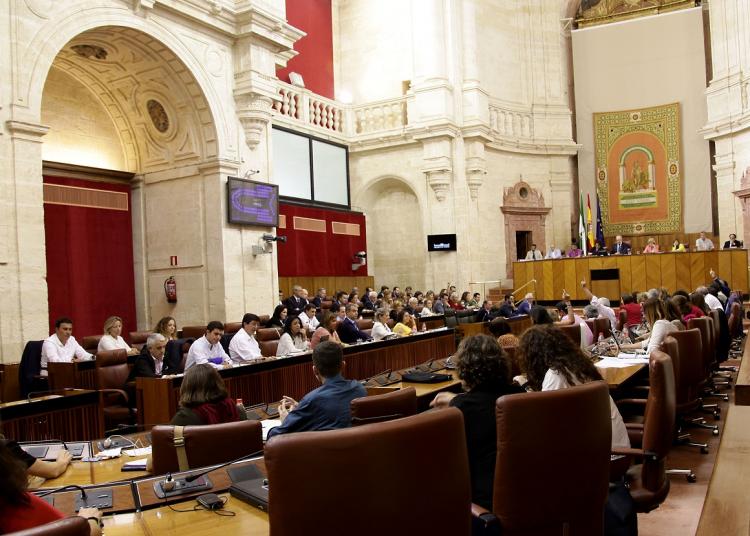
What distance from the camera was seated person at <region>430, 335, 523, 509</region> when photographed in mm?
2176

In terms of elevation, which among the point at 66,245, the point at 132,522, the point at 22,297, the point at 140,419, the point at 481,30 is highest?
the point at 481,30

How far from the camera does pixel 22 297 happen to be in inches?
296

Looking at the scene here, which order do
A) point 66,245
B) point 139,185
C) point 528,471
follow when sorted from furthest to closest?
point 139,185, point 66,245, point 528,471

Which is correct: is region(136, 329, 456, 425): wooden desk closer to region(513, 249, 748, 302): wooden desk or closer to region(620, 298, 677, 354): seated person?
region(620, 298, 677, 354): seated person

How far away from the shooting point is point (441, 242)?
53.0 feet

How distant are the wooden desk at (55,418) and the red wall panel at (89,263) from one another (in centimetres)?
633

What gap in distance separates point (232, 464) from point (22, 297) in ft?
20.4

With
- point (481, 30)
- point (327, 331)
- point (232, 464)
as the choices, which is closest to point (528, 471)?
point (232, 464)

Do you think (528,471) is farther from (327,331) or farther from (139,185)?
(139,185)

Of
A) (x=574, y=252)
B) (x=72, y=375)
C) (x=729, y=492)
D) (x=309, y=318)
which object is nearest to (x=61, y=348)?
(x=72, y=375)

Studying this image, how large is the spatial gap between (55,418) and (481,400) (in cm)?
349

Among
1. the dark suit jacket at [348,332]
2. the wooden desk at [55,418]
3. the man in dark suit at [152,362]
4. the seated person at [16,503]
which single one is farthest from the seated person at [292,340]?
the seated person at [16,503]

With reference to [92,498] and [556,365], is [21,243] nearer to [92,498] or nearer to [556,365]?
[92,498]

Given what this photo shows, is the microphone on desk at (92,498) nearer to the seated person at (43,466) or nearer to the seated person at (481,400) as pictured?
the seated person at (43,466)
